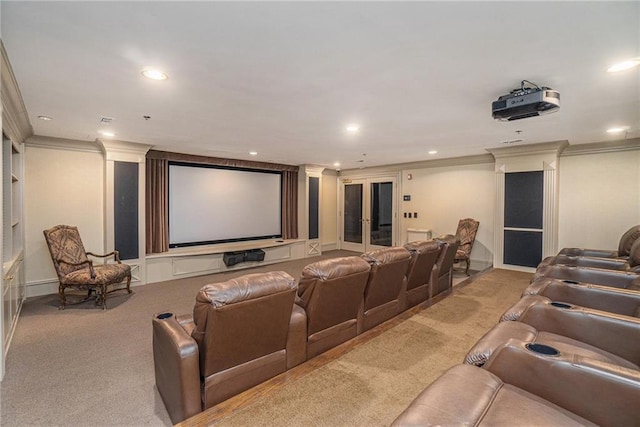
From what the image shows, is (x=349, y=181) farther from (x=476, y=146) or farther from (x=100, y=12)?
(x=100, y=12)

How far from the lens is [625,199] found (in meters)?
5.11

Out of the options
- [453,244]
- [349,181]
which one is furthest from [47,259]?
[349,181]

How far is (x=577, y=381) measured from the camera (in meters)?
1.23

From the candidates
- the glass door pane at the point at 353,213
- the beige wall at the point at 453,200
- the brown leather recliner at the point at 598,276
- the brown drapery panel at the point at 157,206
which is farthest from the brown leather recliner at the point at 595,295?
the glass door pane at the point at 353,213

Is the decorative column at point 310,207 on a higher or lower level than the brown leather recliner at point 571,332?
higher

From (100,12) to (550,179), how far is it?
262 inches

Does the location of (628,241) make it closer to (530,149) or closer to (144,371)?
(530,149)


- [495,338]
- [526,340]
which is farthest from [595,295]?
[495,338]

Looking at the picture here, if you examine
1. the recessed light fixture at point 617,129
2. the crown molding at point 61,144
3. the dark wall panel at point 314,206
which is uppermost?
the recessed light fixture at point 617,129

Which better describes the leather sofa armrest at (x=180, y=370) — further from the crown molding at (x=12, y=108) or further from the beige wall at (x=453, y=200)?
the beige wall at (x=453, y=200)

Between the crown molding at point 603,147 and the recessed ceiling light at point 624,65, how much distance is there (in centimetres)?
385

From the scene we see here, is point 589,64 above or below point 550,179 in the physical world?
above

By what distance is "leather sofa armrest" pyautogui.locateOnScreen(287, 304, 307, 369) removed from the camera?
227 cm

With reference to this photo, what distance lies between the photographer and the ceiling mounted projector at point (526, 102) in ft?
8.03
